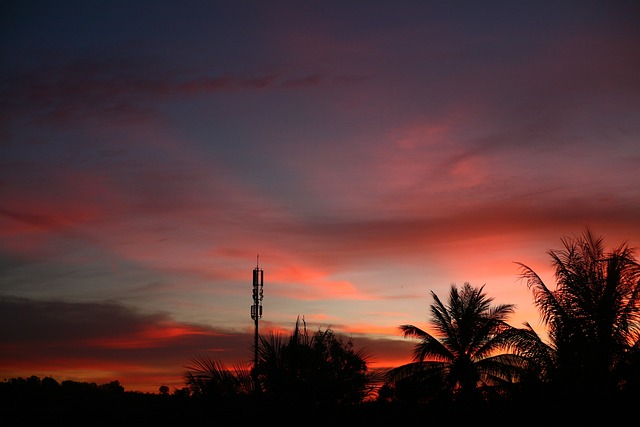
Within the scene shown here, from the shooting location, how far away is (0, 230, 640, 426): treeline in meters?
11.9

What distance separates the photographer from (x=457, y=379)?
3092 centimetres

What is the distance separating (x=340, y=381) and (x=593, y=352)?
1031 centimetres

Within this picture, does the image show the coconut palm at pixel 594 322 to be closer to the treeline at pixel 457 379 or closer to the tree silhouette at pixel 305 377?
the treeline at pixel 457 379

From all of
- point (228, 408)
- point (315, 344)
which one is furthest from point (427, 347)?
point (228, 408)

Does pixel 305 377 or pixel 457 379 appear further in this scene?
pixel 457 379

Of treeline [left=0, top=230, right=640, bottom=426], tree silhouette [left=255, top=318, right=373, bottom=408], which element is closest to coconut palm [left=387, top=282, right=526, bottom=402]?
treeline [left=0, top=230, right=640, bottom=426]

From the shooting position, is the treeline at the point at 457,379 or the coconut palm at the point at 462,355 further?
the coconut palm at the point at 462,355

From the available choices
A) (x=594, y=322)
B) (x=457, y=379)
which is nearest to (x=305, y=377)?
(x=594, y=322)

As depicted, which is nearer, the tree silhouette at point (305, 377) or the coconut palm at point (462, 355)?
the tree silhouette at point (305, 377)

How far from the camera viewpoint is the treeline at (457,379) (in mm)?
11914

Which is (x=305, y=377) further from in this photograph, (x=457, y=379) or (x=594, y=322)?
(x=457, y=379)

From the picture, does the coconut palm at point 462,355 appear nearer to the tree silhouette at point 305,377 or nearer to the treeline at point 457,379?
the treeline at point 457,379

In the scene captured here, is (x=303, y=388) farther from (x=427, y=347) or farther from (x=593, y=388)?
(x=427, y=347)

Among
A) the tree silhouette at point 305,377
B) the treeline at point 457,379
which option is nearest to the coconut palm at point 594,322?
the treeline at point 457,379
